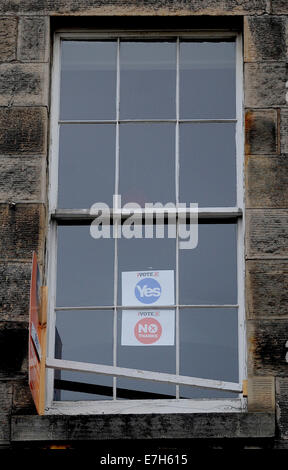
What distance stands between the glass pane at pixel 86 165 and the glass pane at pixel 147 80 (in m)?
0.26

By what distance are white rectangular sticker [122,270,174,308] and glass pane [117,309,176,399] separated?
0.08 m

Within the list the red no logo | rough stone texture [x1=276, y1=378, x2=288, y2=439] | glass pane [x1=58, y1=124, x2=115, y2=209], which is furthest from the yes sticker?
rough stone texture [x1=276, y1=378, x2=288, y2=439]

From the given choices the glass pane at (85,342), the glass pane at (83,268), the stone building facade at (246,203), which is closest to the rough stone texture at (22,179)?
the stone building facade at (246,203)

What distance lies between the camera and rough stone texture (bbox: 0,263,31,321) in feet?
27.8

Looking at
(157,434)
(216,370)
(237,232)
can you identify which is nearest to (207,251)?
(237,232)

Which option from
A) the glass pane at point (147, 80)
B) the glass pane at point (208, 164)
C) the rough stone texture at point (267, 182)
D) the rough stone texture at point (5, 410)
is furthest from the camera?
the glass pane at point (147, 80)

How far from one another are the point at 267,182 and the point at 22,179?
1.78 m

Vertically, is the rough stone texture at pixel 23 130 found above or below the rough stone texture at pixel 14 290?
above

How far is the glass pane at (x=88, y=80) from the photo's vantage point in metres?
9.20

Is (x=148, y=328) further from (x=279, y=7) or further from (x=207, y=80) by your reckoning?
(x=279, y=7)

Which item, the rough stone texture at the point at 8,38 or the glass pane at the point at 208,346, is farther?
the rough stone texture at the point at 8,38

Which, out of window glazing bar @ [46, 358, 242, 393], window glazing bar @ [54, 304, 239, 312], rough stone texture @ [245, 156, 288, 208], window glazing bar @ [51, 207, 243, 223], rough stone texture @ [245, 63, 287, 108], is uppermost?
rough stone texture @ [245, 63, 287, 108]

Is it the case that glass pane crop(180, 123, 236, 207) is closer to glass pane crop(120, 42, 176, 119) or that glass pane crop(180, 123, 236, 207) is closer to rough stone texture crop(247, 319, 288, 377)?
glass pane crop(120, 42, 176, 119)

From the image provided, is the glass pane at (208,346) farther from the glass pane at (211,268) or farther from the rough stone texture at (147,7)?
the rough stone texture at (147,7)
